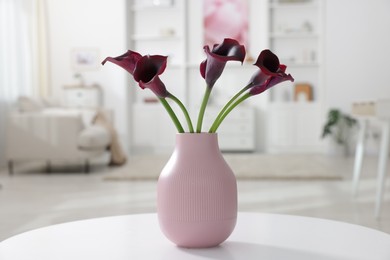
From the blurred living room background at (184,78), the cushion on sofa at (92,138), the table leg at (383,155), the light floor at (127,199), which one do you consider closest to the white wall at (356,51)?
the blurred living room background at (184,78)

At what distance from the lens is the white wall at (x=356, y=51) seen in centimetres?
764

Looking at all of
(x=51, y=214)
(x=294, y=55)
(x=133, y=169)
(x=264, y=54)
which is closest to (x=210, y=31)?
(x=294, y=55)

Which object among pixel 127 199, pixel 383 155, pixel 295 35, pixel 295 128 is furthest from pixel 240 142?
pixel 383 155

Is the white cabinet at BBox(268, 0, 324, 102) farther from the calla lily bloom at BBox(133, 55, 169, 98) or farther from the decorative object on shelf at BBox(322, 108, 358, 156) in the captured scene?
the calla lily bloom at BBox(133, 55, 169, 98)

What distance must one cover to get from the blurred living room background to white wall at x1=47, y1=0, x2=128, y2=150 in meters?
0.01

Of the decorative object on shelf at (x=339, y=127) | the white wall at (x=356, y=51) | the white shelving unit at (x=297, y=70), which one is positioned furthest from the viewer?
the white shelving unit at (x=297, y=70)

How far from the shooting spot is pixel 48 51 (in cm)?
813

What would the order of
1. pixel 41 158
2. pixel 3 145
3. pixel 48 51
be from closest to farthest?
pixel 41 158, pixel 3 145, pixel 48 51

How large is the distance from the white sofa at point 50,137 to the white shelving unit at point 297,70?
9.58ft

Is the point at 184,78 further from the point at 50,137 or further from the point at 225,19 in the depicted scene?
the point at 50,137

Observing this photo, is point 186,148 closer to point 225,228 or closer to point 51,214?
point 225,228

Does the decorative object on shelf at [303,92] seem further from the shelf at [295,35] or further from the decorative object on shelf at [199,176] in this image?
the decorative object on shelf at [199,176]

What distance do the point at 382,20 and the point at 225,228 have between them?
713 cm

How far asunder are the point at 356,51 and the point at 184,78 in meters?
2.29
